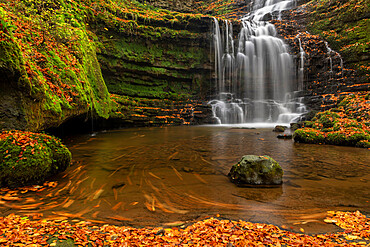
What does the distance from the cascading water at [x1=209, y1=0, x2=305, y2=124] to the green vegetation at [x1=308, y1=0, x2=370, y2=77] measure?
4.34 m

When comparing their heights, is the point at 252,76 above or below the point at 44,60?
above

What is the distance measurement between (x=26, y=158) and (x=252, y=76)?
73.8 ft

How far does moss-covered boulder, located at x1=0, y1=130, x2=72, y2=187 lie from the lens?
3092mm

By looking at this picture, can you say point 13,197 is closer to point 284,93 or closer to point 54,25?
point 54,25

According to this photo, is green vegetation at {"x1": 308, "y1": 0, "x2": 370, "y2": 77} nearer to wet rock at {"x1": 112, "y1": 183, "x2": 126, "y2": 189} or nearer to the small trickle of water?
the small trickle of water

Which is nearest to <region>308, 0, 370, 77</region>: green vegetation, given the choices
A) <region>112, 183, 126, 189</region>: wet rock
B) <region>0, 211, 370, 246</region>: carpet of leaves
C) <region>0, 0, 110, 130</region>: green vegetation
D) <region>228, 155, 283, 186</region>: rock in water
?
<region>228, 155, 283, 186</region>: rock in water

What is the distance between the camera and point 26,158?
3201 mm

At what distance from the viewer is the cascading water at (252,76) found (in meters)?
20.9

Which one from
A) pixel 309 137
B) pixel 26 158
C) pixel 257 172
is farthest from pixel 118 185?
pixel 309 137

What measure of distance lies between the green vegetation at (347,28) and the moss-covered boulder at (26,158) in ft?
75.8

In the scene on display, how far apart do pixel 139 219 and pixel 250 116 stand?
20.5 m

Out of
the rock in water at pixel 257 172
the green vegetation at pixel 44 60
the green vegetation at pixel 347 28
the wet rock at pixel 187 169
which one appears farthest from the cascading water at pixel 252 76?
the rock in water at pixel 257 172

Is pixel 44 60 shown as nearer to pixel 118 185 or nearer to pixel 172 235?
pixel 118 185

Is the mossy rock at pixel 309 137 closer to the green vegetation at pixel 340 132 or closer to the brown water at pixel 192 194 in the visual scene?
the green vegetation at pixel 340 132
